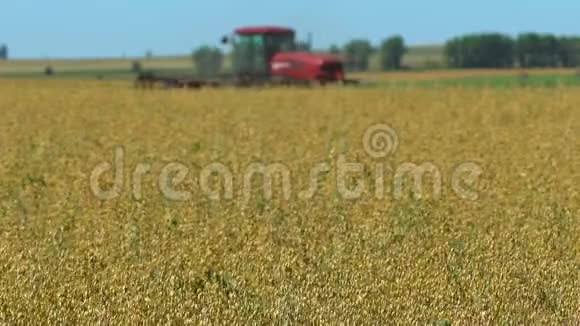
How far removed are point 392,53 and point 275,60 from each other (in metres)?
48.6

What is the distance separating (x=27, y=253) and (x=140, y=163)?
5169mm

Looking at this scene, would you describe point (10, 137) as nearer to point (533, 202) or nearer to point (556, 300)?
point (533, 202)

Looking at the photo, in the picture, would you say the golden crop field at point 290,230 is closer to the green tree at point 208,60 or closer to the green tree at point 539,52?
the green tree at point 208,60

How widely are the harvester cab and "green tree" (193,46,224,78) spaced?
509cm

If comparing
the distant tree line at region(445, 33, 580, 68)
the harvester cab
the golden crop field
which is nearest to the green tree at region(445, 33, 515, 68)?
the distant tree line at region(445, 33, 580, 68)

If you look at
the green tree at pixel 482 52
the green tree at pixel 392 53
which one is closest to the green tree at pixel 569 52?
the green tree at pixel 482 52

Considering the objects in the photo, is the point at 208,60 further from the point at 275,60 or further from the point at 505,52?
the point at 505,52

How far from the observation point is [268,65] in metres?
38.5

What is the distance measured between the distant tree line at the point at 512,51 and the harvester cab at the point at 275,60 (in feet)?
121

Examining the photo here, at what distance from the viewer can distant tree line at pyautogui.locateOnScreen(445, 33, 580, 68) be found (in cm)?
7256

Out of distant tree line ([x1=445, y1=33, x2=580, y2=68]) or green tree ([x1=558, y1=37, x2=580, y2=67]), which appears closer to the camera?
green tree ([x1=558, y1=37, x2=580, y2=67])

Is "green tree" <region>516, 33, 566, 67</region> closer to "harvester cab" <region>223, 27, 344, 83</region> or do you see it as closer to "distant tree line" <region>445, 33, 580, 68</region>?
"distant tree line" <region>445, 33, 580, 68</region>

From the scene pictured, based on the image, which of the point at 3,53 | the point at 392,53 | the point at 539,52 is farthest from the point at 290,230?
the point at 3,53

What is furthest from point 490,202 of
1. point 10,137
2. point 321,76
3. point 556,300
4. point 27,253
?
point 321,76
